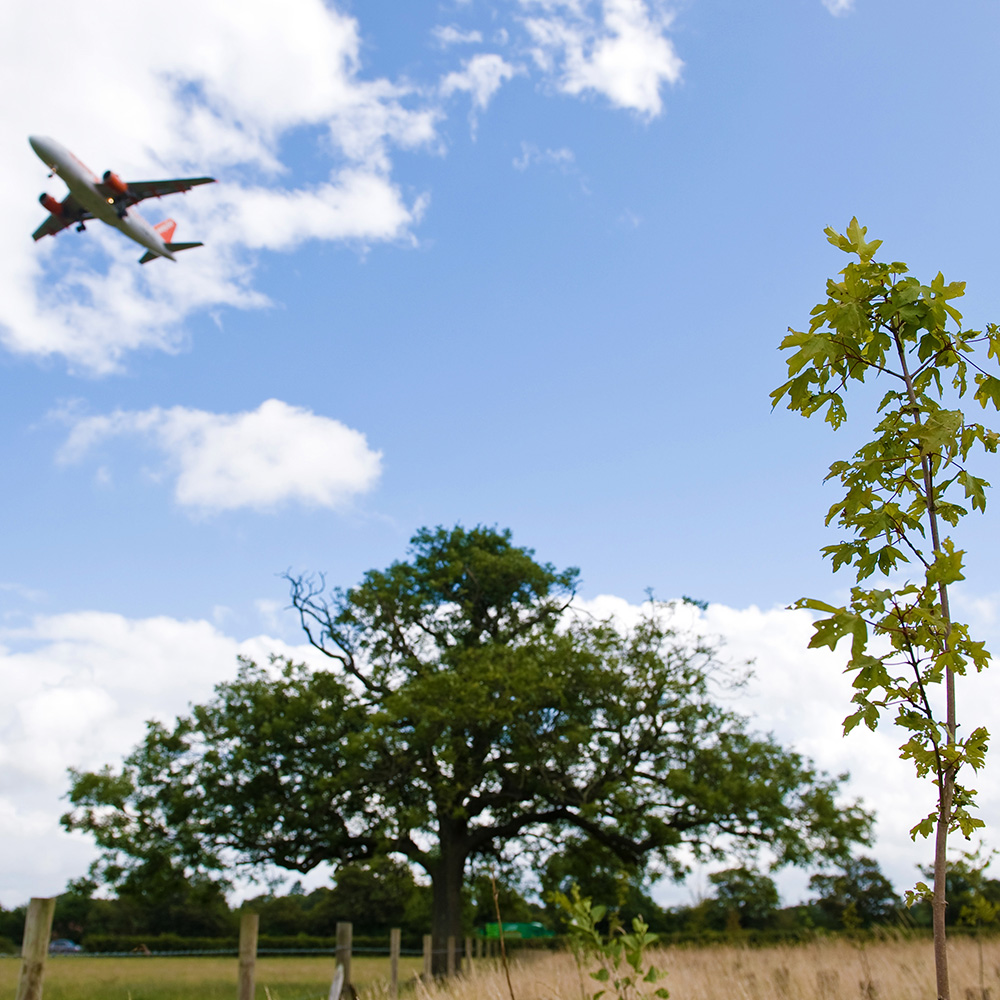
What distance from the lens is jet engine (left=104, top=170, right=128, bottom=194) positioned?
922 inches

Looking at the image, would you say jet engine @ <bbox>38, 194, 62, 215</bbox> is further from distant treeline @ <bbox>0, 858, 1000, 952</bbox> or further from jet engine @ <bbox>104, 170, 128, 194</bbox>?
distant treeline @ <bbox>0, 858, 1000, 952</bbox>

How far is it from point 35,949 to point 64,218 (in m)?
28.9

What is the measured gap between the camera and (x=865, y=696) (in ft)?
7.08

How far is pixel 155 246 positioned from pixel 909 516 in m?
27.8

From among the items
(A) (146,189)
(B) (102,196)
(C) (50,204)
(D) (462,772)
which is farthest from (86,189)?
(D) (462,772)

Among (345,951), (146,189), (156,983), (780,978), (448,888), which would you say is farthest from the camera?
(146,189)

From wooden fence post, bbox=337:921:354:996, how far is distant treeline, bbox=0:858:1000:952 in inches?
88.2

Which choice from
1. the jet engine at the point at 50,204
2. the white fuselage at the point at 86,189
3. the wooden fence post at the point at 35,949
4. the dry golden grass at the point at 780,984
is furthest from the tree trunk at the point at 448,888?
the jet engine at the point at 50,204

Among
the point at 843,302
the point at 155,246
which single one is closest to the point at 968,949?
the point at 843,302

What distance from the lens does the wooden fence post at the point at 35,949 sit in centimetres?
382

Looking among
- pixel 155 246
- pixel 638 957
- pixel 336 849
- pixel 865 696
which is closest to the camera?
pixel 865 696

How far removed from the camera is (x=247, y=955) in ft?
18.9

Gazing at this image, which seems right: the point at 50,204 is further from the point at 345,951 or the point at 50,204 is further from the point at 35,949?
the point at 35,949

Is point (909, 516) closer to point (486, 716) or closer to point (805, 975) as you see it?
point (805, 975)
